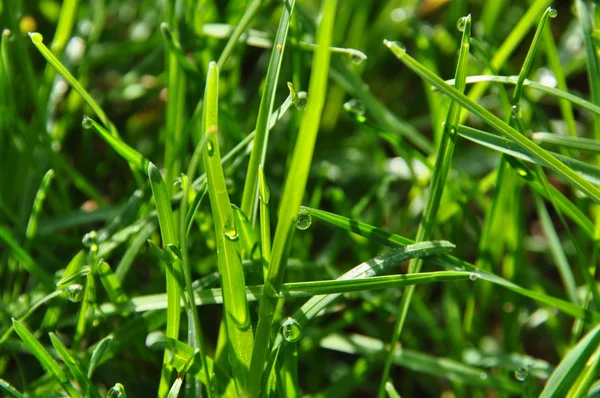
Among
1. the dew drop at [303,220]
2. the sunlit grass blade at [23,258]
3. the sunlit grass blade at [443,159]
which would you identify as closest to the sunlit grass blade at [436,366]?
the sunlit grass blade at [443,159]

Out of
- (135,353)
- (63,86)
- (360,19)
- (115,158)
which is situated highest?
(360,19)

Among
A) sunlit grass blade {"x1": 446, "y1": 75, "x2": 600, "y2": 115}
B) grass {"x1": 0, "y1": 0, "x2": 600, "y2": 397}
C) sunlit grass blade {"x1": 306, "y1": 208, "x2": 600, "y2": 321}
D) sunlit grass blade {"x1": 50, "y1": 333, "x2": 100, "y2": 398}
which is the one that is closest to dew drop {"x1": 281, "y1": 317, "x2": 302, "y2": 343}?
grass {"x1": 0, "y1": 0, "x2": 600, "y2": 397}

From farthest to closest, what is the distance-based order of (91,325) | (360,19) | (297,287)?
(360,19), (91,325), (297,287)

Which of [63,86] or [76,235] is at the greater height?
[63,86]

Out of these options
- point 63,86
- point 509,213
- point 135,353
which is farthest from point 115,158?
point 509,213

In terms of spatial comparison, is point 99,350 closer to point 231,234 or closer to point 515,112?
point 231,234

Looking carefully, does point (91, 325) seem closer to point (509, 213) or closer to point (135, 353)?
point (135, 353)

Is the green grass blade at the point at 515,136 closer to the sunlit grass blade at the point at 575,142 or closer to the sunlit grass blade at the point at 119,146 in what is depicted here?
the sunlit grass blade at the point at 575,142

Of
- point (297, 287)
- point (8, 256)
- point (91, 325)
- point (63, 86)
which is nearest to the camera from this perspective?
point (297, 287)
